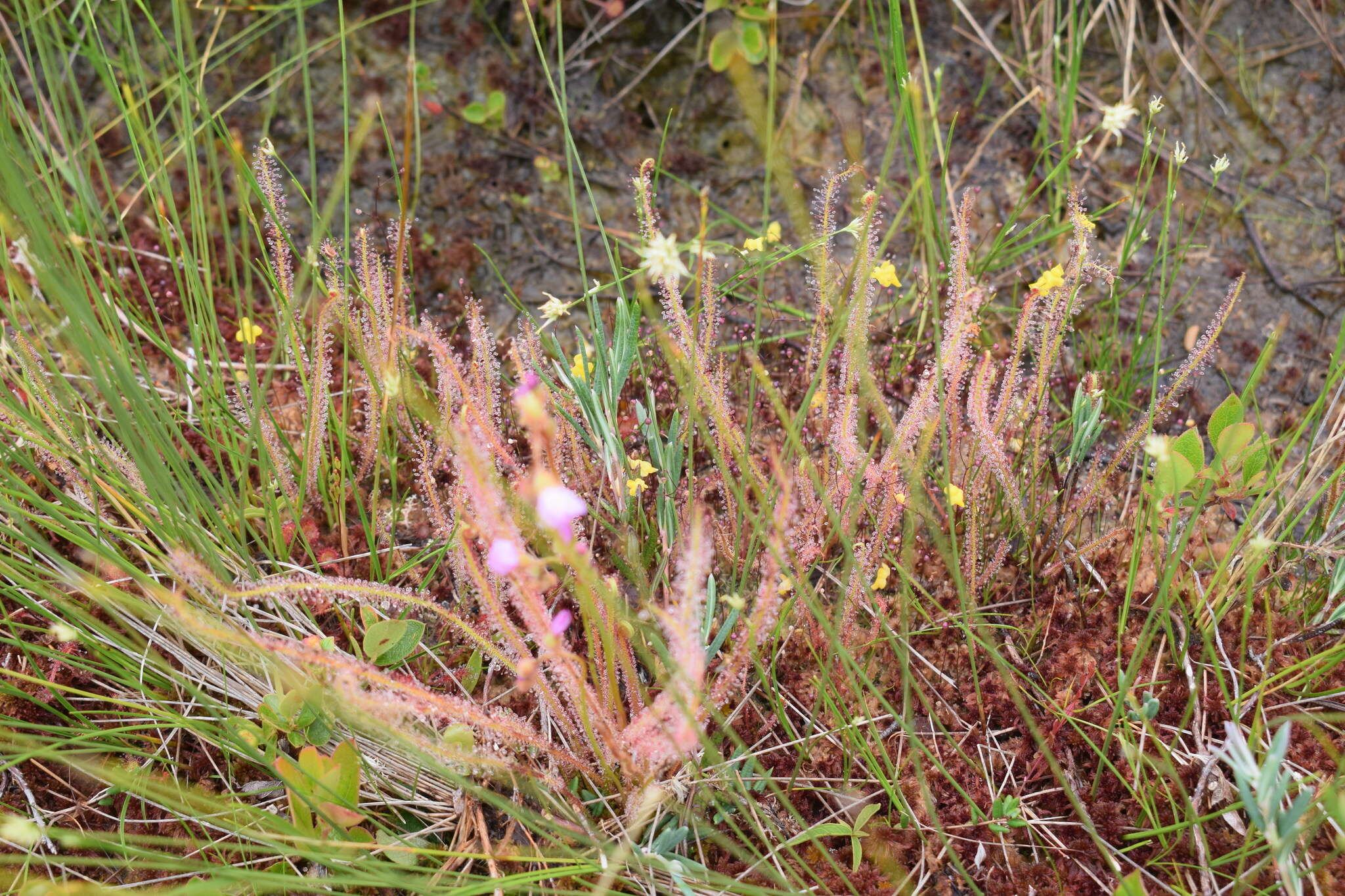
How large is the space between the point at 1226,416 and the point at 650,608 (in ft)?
4.25

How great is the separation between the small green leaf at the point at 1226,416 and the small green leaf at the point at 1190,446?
Result: 5 centimetres

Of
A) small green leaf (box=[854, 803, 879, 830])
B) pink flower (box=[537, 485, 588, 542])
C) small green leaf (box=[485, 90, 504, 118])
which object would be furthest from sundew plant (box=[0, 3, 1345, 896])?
small green leaf (box=[485, 90, 504, 118])

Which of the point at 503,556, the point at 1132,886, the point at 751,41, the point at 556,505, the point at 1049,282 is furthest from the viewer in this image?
the point at 751,41

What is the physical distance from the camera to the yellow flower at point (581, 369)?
5.89ft

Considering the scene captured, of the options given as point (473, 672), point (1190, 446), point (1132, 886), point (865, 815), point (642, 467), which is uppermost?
point (1190, 446)

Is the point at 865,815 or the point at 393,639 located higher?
the point at 393,639

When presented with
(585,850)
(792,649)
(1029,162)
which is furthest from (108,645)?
(1029,162)

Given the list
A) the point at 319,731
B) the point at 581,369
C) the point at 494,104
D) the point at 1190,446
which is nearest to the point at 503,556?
the point at 319,731

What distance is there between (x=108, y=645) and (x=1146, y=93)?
3434 mm

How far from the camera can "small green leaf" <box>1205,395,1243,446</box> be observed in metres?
1.73

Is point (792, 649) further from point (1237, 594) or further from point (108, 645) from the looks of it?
point (108, 645)

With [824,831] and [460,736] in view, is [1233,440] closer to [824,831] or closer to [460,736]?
[824,831]

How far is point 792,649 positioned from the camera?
190cm

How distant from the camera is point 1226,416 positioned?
5.79 feet
